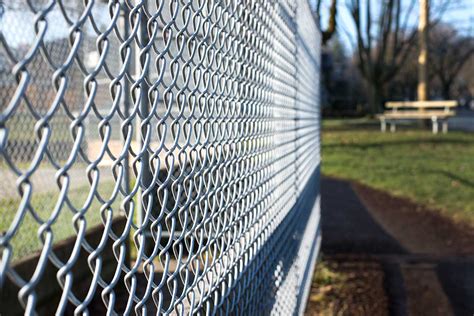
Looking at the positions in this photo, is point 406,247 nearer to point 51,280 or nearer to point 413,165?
point 51,280

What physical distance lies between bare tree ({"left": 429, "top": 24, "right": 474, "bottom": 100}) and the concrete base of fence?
63.4 metres

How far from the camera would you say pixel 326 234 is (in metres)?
8.17

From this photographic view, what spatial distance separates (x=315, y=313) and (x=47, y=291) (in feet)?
6.96

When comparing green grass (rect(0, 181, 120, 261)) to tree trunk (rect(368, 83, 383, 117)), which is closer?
green grass (rect(0, 181, 120, 261))

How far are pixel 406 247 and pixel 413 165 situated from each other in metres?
6.41

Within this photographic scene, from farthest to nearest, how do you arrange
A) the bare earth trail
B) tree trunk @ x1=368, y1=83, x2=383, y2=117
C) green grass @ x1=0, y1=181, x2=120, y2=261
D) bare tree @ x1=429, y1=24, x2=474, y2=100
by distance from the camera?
bare tree @ x1=429, y1=24, x2=474, y2=100
tree trunk @ x1=368, y1=83, x2=383, y2=117
the bare earth trail
green grass @ x1=0, y1=181, x2=120, y2=261

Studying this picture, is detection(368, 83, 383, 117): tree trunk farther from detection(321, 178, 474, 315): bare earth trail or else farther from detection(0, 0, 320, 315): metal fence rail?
detection(0, 0, 320, 315): metal fence rail

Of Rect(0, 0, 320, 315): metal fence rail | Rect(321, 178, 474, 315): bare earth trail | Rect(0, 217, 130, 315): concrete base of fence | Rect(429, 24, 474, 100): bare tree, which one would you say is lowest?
Rect(321, 178, 474, 315): bare earth trail

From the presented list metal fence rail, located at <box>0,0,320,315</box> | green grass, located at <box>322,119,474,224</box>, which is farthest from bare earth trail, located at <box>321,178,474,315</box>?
metal fence rail, located at <box>0,0,320,315</box>

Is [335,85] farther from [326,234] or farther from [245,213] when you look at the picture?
[245,213]

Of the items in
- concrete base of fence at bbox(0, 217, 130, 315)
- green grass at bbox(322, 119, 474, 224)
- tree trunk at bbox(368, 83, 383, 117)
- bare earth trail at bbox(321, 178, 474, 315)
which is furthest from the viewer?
tree trunk at bbox(368, 83, 383, 117)

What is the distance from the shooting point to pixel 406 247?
7.46 metres

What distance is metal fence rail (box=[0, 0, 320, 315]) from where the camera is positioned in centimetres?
107

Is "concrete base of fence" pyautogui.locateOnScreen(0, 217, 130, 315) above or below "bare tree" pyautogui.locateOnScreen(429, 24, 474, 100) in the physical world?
below
